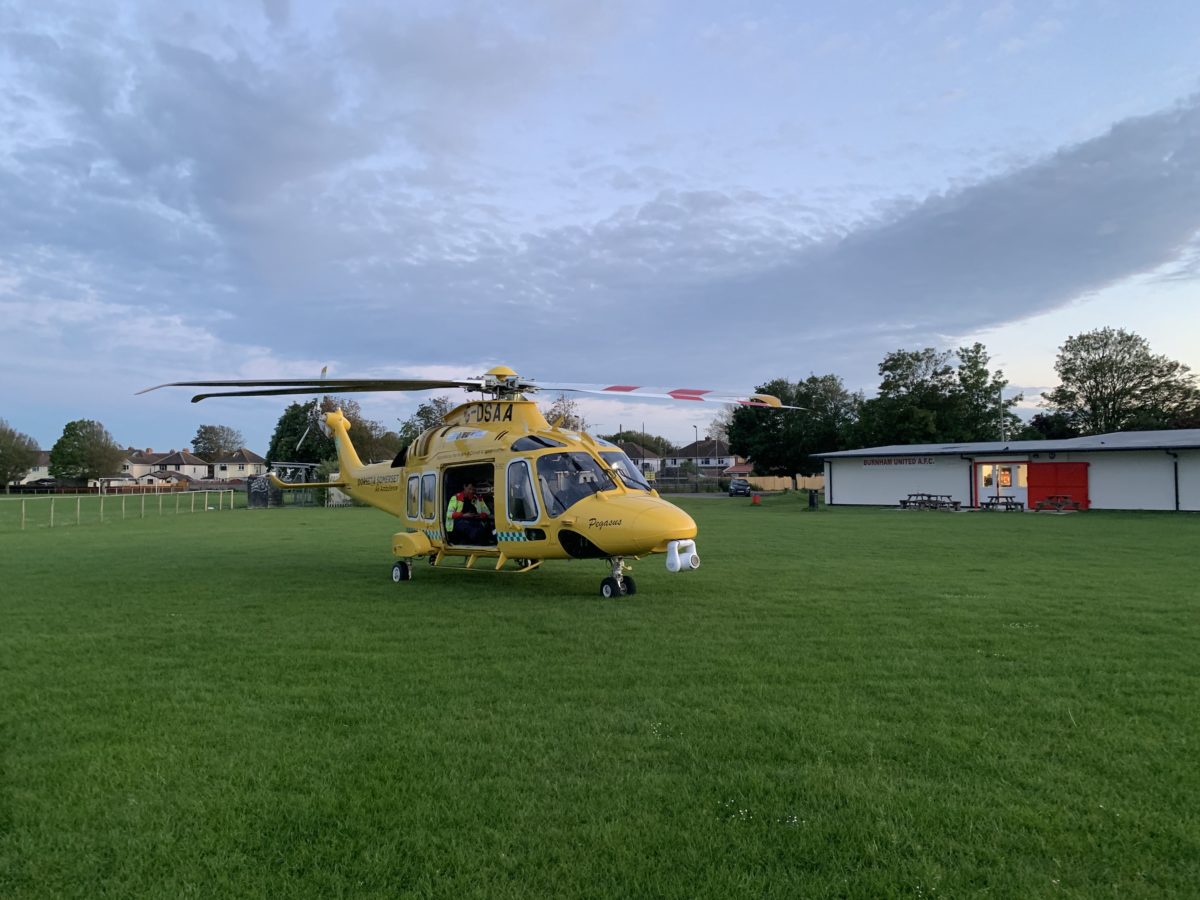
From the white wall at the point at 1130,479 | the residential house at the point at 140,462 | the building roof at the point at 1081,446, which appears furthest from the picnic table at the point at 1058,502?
the residential house at the point at 140,462

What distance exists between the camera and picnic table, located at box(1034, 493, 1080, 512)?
3188 centimetres

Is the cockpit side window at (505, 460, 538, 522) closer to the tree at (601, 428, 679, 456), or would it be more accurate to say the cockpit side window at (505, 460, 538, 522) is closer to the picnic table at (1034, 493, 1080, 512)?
the picnic table at (1034, 493, 1080, 512)

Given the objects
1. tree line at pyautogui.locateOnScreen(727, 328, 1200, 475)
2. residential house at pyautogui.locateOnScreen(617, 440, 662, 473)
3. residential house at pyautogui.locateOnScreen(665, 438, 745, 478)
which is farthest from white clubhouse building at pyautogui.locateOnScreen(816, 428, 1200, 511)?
residential house at pyautogui.locateOnScreen(665, 438, 745, 478)

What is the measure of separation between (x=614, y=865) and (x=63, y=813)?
280cm

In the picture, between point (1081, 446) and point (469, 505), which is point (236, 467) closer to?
point (1081, 446)

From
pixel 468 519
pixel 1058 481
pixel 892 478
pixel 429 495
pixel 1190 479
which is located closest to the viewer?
pixel 468 519

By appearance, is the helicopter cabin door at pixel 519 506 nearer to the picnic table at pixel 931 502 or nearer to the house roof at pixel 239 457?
the picnic table at pixel 931 502

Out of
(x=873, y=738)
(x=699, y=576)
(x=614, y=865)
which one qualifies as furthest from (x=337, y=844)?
(x=699, y=576)

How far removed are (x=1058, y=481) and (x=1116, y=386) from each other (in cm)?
3711

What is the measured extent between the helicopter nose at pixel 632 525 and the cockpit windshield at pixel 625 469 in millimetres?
690

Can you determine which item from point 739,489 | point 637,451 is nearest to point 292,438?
point 739,489

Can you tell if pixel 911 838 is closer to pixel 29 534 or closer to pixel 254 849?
pixel 254 849

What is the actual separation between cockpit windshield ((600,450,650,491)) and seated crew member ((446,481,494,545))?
2.28 meters

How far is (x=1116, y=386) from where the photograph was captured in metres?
62.3
